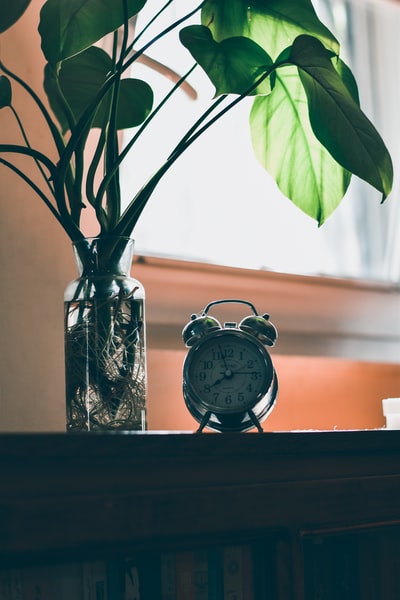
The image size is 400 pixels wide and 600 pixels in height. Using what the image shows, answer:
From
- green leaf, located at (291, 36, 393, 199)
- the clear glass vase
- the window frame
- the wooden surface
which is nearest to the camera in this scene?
the wooden surface

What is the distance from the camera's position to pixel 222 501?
0.83m

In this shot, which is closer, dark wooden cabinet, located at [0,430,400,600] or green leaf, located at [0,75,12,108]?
dark wooden cabinet, located at [0,430,400,600]

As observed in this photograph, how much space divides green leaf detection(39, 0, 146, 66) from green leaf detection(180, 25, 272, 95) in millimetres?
116

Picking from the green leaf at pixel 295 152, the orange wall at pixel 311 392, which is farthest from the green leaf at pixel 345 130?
the orange wall at pixel 311 392

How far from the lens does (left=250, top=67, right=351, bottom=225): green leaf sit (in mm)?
1252

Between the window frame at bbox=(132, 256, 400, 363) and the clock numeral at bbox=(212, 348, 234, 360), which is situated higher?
the window frame at bbox=(132, 256, 400, 363)

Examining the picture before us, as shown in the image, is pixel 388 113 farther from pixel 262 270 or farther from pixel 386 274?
pixel 262 270

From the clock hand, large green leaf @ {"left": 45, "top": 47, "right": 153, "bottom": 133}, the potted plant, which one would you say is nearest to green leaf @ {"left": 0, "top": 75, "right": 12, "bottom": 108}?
the potted plant

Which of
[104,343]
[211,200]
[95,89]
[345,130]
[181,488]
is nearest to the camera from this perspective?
[181,488]

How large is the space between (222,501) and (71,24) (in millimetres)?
631

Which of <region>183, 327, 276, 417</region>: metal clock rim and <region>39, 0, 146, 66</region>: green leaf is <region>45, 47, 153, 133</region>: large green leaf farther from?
<region>183, 327, 276, 417</region>: metal clock rim

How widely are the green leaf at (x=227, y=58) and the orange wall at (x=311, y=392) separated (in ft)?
1.63

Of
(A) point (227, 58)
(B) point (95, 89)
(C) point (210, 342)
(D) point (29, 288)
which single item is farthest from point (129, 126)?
(C) point (210, 342)

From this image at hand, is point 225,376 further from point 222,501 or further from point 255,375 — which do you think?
point 222,501
